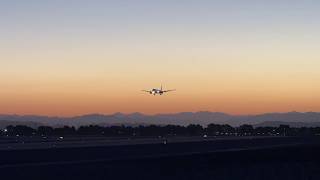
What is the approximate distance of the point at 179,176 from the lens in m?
48.1

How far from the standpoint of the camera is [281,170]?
53219 millimetres

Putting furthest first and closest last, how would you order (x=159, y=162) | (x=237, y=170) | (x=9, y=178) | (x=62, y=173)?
(x=159, y=162) → (x=237, y=170) → (x=62, y=173) → (x=9, y=178)

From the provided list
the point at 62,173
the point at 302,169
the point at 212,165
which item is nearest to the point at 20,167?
the point at 62,173

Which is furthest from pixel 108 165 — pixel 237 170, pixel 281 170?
pixel 281 170

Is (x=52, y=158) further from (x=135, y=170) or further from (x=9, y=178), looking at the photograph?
(x=9, y=178)

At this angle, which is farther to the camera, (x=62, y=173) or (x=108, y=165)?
(x=108, y=165)

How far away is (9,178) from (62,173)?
402cm

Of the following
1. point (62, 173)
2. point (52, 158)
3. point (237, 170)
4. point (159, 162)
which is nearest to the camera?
point (62, 173)

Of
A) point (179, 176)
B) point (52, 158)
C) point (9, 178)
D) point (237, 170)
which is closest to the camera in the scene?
point (9, 178)

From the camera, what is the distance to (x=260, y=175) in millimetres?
49906

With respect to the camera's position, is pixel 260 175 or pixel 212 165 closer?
pixel 260 175

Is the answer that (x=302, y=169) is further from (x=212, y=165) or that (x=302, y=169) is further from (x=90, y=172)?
(x=90, y=172)

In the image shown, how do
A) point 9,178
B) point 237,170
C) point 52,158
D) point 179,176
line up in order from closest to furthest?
point 9,178
point 179,176
point 237,170
point 52,158

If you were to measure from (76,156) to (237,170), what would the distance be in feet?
71.4
